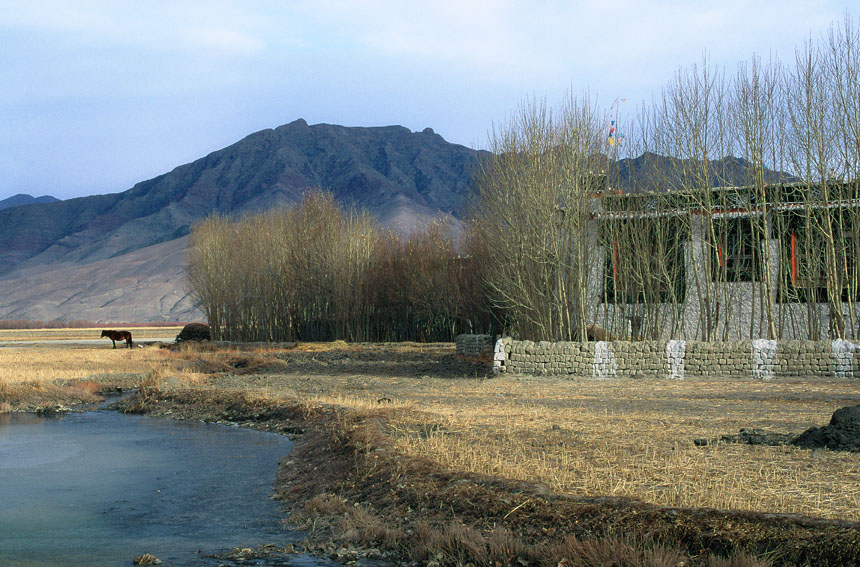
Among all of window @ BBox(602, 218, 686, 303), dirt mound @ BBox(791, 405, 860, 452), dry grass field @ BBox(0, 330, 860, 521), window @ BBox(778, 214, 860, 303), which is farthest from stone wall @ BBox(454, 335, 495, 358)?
dirt mound @ BBox(791, 405, 860, 452)

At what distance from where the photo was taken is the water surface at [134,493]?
10.6 meters

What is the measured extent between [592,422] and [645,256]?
16480 mm

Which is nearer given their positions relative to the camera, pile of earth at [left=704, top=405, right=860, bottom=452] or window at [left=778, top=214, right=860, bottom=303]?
pile of earth at [left=704, top=405, right=860, bottom=452]

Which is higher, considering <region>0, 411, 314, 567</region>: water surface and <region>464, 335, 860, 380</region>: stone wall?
<region>464, 335, 860, 380</region>: stone wall

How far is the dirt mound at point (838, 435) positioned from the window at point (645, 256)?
1793 centimetres

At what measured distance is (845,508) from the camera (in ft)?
29.5

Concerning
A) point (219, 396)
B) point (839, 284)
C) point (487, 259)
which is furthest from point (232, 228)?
point (839, 284)

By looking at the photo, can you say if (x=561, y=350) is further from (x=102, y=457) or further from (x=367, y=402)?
(x=102, y=457)

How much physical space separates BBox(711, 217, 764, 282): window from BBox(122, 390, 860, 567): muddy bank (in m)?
21.1

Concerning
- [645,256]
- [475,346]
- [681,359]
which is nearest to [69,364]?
[475,346]

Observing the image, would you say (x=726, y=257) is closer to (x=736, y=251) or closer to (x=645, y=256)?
(x=645, y=256)

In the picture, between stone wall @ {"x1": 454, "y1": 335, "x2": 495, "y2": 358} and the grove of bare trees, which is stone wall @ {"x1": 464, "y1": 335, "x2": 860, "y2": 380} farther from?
the grove of bare trees

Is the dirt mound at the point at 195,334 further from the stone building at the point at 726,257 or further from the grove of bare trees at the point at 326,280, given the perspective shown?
the stone building at the point at 726,257

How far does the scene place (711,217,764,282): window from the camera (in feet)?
104
